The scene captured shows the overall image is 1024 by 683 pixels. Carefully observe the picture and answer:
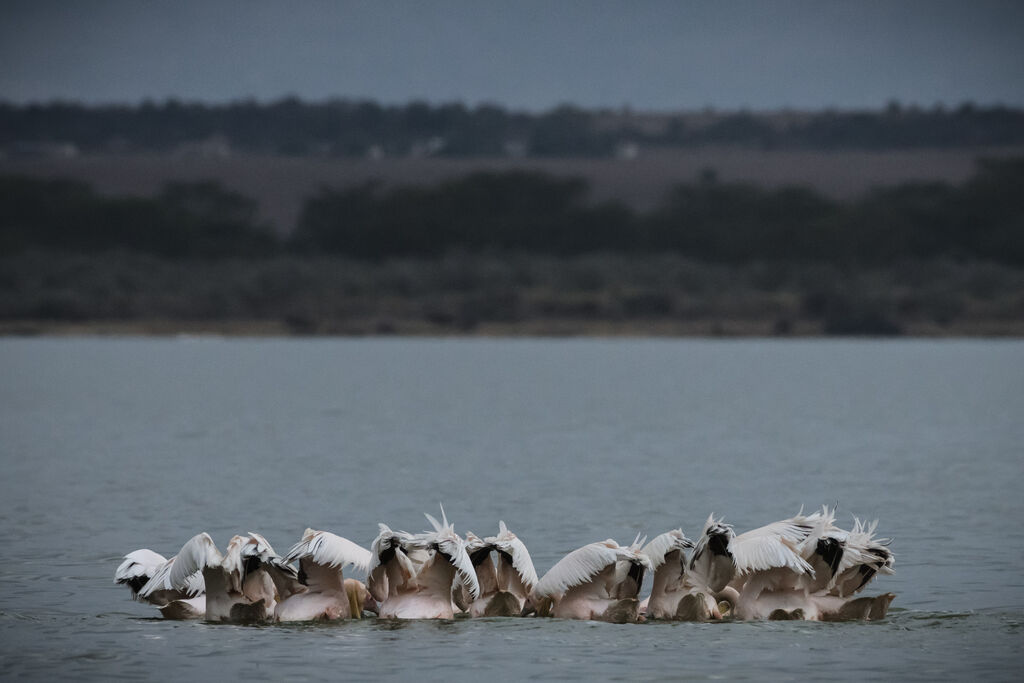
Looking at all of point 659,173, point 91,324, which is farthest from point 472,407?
point 659,173

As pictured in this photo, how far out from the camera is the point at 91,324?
8438 centimetres

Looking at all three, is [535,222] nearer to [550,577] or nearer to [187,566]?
[550,577]

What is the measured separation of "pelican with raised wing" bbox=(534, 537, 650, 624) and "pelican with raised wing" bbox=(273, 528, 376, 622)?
1349 millimetres

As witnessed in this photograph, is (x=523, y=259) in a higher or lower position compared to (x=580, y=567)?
higher

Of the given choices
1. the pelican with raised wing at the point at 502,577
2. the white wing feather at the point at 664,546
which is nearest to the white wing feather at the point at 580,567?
the pelican with raised wing at the point at 502,577

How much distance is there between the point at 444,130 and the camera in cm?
15662

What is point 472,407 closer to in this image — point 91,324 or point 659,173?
point 91,324

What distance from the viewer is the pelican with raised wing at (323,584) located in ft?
41.2

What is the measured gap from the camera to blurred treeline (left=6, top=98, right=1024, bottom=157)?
150 metres

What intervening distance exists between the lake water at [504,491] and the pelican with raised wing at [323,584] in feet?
0.73

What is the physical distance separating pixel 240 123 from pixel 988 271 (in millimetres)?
85701

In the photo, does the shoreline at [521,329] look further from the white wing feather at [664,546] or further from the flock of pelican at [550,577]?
the white wing feather at [664,546]

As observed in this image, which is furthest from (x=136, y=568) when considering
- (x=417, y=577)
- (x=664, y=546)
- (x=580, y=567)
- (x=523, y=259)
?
(x=523, y=259)

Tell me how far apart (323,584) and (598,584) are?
1.94m
